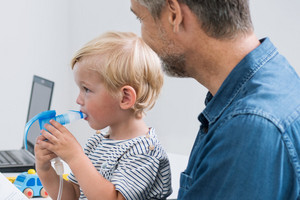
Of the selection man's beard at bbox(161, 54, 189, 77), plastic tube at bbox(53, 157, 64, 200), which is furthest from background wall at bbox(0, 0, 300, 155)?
man's beard at bbox(161, 54, 189, 77)

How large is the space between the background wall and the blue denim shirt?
196 cm

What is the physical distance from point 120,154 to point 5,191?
0.36m

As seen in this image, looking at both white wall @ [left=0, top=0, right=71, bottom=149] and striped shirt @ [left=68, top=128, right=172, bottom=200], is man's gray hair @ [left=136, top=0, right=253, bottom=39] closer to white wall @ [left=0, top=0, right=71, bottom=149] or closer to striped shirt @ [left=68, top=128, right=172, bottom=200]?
striped shirt @ [left=68, top=128, right=172, bottom=200]

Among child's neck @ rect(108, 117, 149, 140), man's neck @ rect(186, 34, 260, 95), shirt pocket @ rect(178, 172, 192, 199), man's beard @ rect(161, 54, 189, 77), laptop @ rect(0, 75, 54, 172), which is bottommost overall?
laptop @ rect(0, 75, 54, 172)

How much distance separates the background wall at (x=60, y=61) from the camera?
2926 millimetres

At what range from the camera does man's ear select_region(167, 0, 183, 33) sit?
0.90 meters

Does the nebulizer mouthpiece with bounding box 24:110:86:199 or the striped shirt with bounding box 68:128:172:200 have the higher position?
the nebulizer mouthpiece with bounding box 24:110:86:199

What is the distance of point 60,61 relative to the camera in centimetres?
333

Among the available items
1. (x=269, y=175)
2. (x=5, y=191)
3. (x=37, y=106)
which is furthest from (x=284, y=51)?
(x=269, y=175)

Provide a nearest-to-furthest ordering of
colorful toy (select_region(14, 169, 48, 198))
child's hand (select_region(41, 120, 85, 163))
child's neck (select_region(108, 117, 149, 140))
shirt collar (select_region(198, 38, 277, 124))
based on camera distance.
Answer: shirt collar (select_region(198, 38, 277, 124)) → child's hand (select_region(41, 120, 85, 163)) → child's neck (select_region(108, 117, 149, 140)) → colorful toy (select_region(14, 169, 48, 198))

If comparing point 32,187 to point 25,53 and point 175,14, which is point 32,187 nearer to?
point 175,14

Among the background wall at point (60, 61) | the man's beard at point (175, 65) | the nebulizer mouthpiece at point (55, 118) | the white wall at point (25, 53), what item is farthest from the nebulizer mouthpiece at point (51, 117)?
the white wall at point (25, 53)

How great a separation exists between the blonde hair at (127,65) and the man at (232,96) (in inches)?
11.5

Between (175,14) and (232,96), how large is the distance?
19 centimetres
